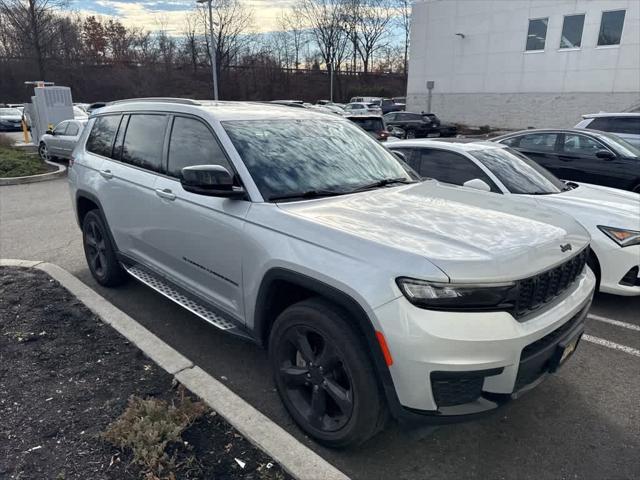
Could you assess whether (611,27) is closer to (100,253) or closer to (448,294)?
(100,253)

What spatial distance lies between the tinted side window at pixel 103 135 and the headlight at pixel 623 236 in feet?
15.6

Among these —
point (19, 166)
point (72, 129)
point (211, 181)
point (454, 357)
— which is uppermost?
point (211, 181)

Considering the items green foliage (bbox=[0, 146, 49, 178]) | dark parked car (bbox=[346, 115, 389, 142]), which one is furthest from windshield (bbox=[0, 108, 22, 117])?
dark parked car (bbox=[346, 115, 389, 142])

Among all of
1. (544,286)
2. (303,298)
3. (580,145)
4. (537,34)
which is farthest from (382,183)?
(537,34)

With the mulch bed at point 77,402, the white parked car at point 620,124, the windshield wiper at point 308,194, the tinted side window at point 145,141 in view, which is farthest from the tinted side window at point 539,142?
the mulch bed at point 77,402

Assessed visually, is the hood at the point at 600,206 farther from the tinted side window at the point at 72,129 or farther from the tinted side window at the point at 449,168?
the tinted side window at the point at 72,129

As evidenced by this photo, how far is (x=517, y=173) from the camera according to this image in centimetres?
526

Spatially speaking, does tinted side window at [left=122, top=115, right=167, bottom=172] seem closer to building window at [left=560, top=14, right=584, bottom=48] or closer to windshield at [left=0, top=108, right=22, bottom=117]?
building window at [left=560, top=14, right=584, bottom=48]

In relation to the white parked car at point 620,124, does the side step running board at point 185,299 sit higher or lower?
lower

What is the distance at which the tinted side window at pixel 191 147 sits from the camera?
10.7ft

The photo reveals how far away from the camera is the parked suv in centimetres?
214

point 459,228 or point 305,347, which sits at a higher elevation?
point 459,228

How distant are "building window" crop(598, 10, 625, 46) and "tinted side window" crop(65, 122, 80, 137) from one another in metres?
26.4

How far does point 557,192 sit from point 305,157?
10.7 ft
